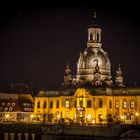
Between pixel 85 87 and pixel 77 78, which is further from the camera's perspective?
pixel 77 78

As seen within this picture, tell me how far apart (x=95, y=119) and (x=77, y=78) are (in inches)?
699

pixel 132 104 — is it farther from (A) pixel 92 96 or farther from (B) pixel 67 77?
(B) pixel 67 77

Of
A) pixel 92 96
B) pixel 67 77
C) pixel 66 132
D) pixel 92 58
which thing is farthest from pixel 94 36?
pixel 66 132

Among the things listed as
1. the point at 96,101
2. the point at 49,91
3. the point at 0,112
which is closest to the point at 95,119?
the point at 96,101

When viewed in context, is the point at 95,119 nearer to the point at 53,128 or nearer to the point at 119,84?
the point at 119,84

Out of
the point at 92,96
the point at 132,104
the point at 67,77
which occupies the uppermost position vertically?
the point at 67,77

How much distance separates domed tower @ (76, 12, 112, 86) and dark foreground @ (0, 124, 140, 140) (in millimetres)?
36226

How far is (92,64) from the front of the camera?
149125 mm

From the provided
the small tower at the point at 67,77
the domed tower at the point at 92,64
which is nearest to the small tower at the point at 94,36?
the domed tower at the point at 92,64

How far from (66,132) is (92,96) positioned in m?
31.2

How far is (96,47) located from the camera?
152875mm

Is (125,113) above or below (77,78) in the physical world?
below

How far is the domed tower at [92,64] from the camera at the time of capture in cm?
14888

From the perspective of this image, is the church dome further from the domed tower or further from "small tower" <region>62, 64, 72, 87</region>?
"small tower" <region>62, 64, 72, 87</region>
